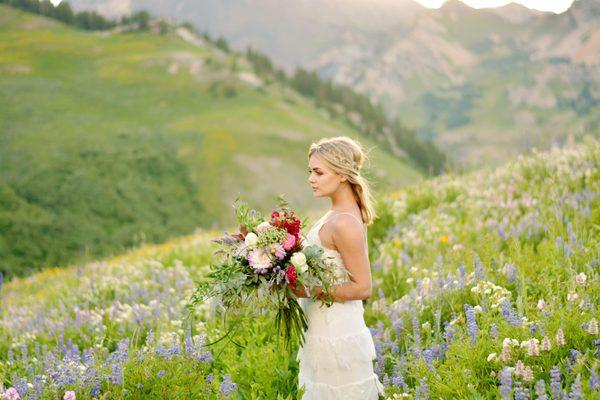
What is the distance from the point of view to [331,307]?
146 inches

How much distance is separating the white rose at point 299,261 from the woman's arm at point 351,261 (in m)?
0.30

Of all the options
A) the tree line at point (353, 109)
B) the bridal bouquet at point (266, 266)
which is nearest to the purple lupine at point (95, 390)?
the bridal bouquet at point (266, 266)

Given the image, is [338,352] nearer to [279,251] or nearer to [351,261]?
[351,261]

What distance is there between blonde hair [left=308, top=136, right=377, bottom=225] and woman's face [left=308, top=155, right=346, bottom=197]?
4 centimetres

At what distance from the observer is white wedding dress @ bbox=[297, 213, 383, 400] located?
3676 mm

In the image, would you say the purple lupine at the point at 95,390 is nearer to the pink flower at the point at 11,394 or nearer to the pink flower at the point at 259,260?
the pink flower at the point at 11,394

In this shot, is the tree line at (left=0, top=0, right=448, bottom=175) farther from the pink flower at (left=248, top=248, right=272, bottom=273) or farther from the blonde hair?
the pink flower at (left=248, top=248, right=272, bottom=273)

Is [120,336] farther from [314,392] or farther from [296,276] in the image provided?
[296,276]

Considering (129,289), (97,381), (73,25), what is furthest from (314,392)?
(73,25)

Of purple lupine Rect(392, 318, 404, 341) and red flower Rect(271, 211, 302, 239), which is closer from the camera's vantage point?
red flower Rect(271, 211, 302, 239)

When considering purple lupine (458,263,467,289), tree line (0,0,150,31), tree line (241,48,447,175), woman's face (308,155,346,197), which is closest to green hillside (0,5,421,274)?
tree line (0,0,150,31)

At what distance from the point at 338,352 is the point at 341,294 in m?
0.44

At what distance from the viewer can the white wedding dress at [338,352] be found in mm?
3676

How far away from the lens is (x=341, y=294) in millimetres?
3566
